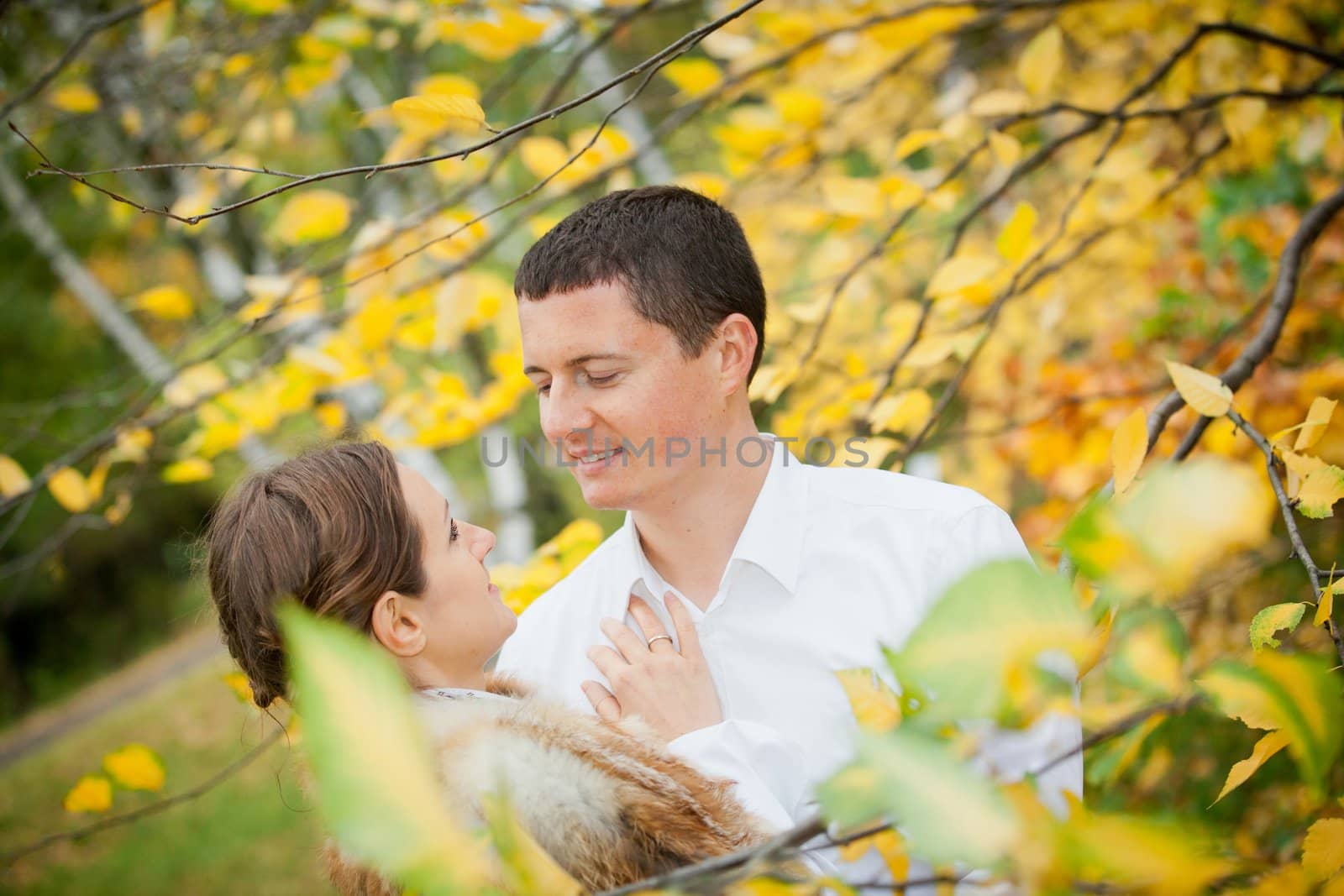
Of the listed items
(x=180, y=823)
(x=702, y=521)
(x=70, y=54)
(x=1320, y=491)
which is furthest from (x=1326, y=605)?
(x=180, y=823)

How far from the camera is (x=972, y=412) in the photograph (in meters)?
5.04

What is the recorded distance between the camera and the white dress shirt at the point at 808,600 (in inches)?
57.0

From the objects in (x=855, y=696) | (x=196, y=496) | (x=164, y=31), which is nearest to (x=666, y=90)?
(x=164, y=31)

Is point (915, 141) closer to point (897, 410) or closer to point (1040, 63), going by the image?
point (1040, 63)

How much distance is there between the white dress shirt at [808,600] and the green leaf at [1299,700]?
0.92 metres

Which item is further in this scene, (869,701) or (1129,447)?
(1129,447)

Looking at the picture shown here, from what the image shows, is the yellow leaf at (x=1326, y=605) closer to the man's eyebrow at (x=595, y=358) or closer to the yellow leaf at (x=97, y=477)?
the man's eyebrow at (x=595, y=358)

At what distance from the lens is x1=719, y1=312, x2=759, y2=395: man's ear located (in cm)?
180

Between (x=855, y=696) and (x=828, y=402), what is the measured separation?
1497 millimetres

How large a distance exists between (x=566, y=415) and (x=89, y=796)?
1163 mm

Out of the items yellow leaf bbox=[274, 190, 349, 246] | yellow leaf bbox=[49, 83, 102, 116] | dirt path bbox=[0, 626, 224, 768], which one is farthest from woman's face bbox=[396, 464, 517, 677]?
dirt path bbox=[0, 626, 224, 768]

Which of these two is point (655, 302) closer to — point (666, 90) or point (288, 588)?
point (288, 588)

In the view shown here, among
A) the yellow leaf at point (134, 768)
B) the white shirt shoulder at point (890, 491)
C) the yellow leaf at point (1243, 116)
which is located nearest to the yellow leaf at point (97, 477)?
the yellow leaf at point (134, 768)

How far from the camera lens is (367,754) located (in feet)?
1.37
